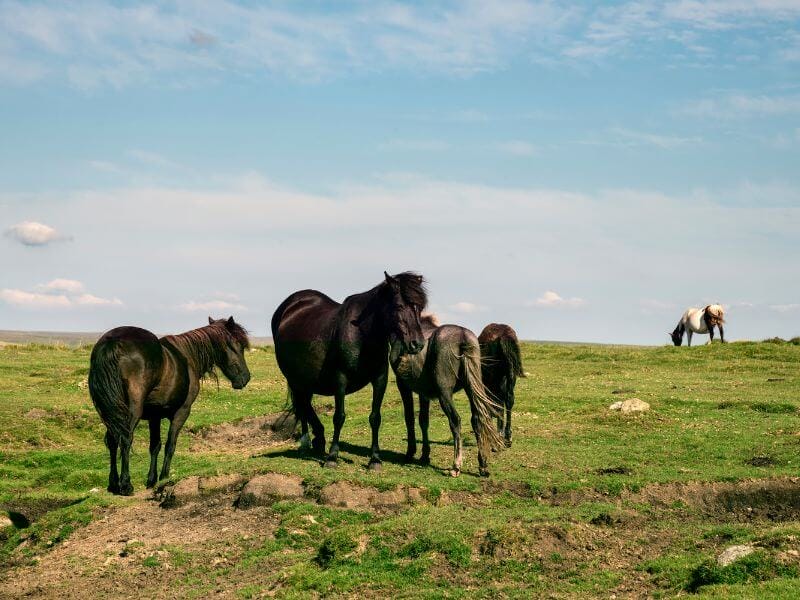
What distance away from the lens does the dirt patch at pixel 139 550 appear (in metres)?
12.3

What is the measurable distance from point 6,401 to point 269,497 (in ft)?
41.7

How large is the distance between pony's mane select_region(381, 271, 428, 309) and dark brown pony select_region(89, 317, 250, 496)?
4.42 m

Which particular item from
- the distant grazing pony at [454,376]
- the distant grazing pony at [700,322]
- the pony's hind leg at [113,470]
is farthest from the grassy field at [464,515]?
→ the distant grazing pony at [700,322]

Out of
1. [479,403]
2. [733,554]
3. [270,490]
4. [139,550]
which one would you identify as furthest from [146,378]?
[733,554]

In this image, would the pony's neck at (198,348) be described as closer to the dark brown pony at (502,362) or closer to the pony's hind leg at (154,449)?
the pony's hind leg at (154,449)

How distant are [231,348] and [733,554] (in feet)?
33.5

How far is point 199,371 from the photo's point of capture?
1712cm

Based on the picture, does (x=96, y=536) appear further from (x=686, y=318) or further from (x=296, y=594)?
(x=686, y=318)

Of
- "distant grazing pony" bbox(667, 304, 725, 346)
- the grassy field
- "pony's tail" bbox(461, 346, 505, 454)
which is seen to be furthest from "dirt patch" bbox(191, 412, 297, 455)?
"distant grazing pony" bbox(667, 304, 725, 346)

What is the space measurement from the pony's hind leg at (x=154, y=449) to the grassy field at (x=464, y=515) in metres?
0.78

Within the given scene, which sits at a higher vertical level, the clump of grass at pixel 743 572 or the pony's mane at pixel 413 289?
the pony's mane at pixel 413 289

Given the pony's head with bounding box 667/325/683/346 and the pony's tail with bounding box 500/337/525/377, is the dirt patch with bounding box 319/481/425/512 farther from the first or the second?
the pony's head with bounding box 667/325/683/346

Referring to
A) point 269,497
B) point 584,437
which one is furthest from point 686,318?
point 269,497

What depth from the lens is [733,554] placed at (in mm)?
10852
